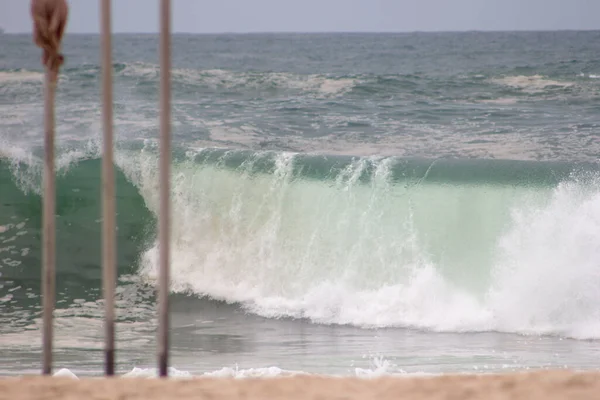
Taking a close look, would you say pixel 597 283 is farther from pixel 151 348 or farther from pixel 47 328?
pixel 47 328

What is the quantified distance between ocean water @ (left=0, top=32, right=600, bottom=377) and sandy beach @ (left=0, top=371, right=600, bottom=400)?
1790 mm

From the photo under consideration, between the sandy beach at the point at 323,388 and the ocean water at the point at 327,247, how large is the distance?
5.87 feet

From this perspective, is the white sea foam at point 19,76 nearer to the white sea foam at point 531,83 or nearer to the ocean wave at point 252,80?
the ocean wave at point 252,80

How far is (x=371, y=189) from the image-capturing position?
1041 cm

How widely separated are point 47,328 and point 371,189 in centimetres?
618

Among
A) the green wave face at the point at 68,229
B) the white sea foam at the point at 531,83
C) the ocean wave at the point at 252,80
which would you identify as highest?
the white sea foam at the point at 531,83

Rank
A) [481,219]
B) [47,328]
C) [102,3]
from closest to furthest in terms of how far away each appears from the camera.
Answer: [102,3], [47,328], [481,219]

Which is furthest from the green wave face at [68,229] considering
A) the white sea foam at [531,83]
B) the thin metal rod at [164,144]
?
the white sea foam at [531,83]

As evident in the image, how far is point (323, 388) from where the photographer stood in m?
4.44

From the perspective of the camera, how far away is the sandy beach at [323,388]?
4.28 m

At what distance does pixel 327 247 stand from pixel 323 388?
17.8 ft

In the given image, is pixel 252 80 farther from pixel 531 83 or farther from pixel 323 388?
pixel 323 388

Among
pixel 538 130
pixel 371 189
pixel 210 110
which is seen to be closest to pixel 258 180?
pixel 371 189

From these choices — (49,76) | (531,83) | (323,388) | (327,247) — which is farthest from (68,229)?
(531,83)
